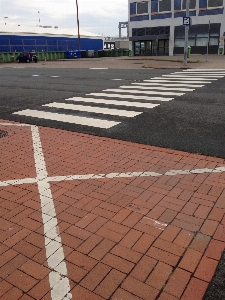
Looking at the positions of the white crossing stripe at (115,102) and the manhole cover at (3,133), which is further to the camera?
the white crossing stripe at (115,102)

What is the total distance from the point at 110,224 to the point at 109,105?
7.04 meters

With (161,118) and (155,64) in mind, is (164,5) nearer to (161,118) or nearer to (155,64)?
(155,64)

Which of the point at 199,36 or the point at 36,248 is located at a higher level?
the point at 199,36

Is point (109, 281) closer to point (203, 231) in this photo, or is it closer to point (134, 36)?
point (203, 231)

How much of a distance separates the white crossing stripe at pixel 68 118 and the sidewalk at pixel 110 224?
2.14 metres

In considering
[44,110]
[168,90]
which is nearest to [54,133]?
[44,110]

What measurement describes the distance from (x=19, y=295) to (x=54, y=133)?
196 inches

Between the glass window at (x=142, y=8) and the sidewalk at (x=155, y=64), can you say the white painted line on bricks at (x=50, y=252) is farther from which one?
the glass window at (x=142, y=8)

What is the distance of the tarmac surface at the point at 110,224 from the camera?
2.77 m

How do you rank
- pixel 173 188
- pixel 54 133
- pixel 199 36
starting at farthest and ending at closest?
pixel 199 36, pixel 54 133, pixel 173 188

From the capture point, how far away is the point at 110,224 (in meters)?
3.63

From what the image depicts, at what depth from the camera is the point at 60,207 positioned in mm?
4020

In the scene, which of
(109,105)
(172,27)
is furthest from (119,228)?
(172,27)

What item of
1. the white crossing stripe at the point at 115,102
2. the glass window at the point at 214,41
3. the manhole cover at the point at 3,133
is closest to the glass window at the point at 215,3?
the glass window at the point at 214,41
